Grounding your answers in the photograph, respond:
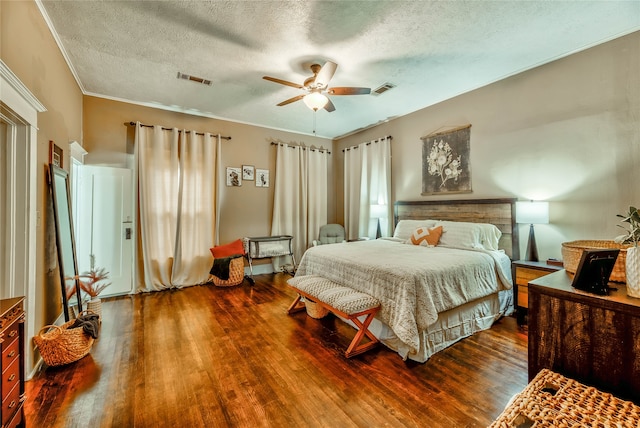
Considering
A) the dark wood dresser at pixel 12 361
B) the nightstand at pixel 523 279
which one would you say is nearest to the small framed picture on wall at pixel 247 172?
the dark wood dresser at pixel 12 361

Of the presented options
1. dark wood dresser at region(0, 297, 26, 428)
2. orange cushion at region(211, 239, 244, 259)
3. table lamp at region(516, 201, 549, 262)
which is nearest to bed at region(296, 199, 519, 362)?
table lamp at region(516, 201, 549, 262)

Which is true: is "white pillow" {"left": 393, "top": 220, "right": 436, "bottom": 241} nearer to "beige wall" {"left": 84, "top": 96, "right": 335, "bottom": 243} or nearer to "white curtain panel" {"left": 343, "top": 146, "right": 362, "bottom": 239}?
"white curtain panel" {"left": 343, "top": 146, "right": 362, "bottom": 239}

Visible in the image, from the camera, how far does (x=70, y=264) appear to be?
278cm

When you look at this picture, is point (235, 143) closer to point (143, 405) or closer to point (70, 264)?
point (70, 264)

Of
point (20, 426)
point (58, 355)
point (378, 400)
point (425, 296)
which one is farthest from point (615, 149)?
point (58, 355)

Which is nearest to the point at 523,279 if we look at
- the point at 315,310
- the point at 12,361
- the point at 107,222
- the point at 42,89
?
the point at 315,310

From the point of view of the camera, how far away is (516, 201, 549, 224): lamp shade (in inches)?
109

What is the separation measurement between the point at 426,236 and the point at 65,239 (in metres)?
4.05

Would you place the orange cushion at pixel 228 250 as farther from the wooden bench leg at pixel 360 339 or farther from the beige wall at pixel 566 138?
the beige wall at pixel 566 138

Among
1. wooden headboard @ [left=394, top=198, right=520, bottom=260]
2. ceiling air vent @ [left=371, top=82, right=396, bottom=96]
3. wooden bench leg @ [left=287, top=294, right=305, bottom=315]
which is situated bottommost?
wooden bench leg @ [left=287, top=294, right=305, bottom=315]

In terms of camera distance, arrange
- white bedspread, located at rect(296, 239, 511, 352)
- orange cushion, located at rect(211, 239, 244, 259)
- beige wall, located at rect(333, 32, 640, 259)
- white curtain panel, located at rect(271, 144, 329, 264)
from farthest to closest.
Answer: white curtain panel, located at rect(271, 144, 329, 264) → orange cushion, located at rect(211, 239, 244, 259) → beige wall, located at rect(333, 32, 640, 259) → white bedspread, located at rect(296, 239, 511, 352)

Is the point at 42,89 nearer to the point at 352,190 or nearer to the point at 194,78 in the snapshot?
the point at 194,78

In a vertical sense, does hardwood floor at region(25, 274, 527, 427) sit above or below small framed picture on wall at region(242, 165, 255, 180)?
below

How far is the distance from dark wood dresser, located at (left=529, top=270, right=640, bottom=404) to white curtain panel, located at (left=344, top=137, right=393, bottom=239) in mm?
3487
